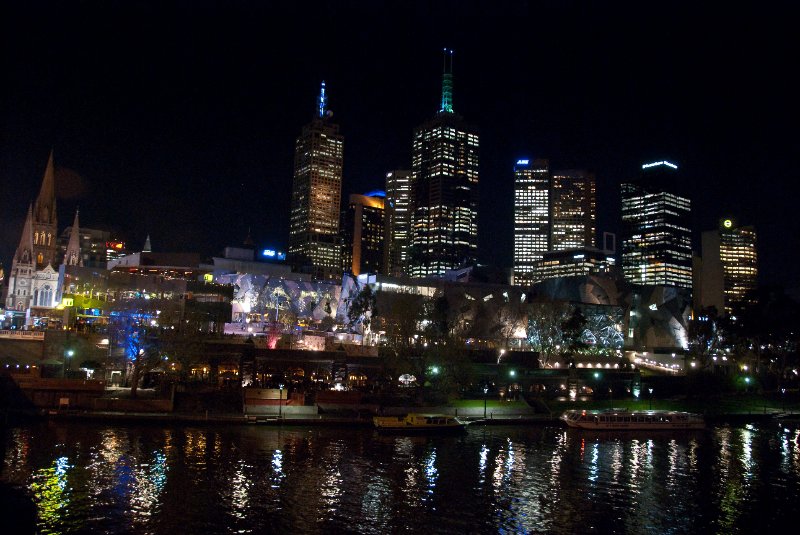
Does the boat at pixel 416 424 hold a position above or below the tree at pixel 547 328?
below

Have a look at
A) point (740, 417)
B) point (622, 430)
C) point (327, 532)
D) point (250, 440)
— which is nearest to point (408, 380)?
point (622, 430)

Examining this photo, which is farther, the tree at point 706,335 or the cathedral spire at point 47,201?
the cathedral spire at point 47,201

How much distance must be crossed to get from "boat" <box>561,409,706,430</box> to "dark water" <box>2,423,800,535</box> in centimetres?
890

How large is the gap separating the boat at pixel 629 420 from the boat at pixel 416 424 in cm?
1495

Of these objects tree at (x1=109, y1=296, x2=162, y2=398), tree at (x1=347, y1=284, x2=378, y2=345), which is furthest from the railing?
tree at (x1=347, y1=284, x2=378, y2=345)

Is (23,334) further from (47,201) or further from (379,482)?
(47,201)

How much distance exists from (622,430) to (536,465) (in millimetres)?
26415

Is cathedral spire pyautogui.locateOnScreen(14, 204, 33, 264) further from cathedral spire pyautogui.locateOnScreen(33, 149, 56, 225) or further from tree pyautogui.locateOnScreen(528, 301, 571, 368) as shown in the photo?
tree pyautogui.locateOnScreen(528, 301, 571, 368)

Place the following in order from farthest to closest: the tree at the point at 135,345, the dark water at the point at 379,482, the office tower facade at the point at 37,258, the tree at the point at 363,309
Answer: the office tower facade at the point at 37,258 < the tree at the point at 363,309 < the tree at the point at 135,345 < the dark water at the point at 379,482

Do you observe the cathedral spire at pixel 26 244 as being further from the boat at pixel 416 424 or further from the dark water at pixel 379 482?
the boat at pixel 416 424

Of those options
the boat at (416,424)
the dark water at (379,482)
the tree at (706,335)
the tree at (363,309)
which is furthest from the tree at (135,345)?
the tree at (706,335)

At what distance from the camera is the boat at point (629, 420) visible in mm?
70875

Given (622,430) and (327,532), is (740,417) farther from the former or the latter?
(327,532)

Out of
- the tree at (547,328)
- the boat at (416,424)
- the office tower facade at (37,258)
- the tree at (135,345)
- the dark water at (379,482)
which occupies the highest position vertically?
the office tower facade at (37,258)
